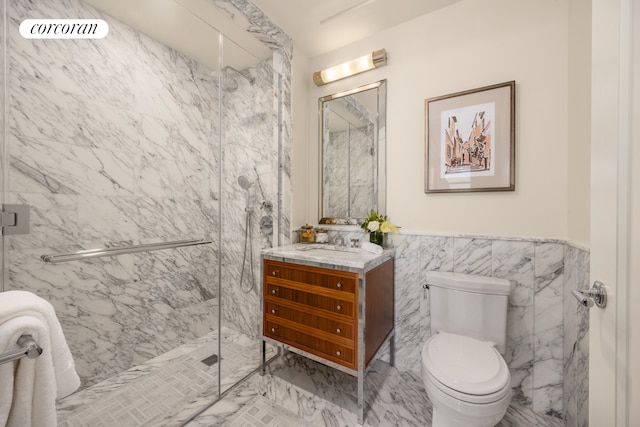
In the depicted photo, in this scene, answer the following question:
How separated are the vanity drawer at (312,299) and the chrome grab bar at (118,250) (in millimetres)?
Answer: 619

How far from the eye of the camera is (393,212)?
2.01 m

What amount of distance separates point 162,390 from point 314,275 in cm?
122

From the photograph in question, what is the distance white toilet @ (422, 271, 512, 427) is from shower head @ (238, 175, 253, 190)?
5.16ft

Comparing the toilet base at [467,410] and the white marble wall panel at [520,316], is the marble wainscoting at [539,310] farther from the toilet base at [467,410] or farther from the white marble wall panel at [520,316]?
the toilet base at [467,410]

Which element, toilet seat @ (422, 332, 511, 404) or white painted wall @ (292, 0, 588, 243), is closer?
toilet seat @ (422, 332, 511, 404)

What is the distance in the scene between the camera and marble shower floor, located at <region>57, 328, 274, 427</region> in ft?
4.34

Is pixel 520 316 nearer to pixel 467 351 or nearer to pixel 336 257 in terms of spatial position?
pixel 467 351

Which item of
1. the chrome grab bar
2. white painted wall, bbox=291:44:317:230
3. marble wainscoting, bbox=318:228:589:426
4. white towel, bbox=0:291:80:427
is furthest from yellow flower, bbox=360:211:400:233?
white towel, bbox=0:291:80:427

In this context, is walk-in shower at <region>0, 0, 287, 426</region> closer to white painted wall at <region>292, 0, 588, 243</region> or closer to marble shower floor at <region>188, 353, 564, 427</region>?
marble shower floor at <region>188, 353, 564, 427</region>

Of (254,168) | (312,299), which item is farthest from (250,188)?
(312,299)

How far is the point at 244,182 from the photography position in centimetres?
204

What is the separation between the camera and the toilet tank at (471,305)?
1470mm

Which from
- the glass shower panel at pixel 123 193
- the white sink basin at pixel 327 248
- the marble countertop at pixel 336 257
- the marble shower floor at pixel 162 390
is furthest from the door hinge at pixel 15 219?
the white sink basin at pixel 327 248

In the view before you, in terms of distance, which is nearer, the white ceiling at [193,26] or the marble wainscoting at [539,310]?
the marble wainscoting at [539,310]
